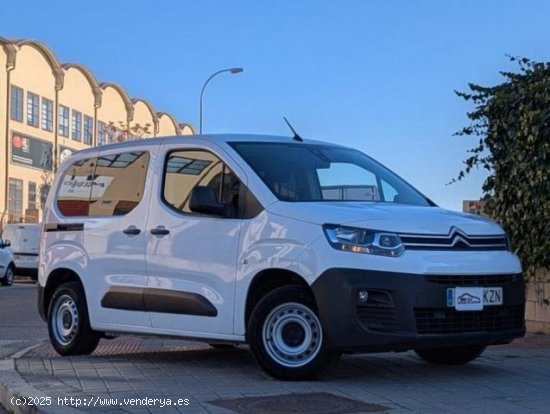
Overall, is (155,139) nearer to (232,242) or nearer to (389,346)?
(232,242)

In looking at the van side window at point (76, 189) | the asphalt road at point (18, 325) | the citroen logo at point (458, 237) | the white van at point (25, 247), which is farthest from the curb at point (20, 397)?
the white van at point (25, 247)

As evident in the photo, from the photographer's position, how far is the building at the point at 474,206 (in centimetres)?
1248

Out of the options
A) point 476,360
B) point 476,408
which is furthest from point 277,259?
point 476,360

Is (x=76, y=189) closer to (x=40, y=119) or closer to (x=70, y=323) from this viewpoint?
(x=70, y=323)

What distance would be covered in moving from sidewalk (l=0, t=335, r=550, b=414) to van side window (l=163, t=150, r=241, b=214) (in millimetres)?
1507

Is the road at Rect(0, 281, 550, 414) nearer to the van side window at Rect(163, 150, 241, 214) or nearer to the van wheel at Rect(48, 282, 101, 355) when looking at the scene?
the van wheel at Rect(48, 282, 101, 355)

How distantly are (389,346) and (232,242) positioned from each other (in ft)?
5.23

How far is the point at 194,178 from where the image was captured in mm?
8094

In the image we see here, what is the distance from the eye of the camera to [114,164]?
8.98 m

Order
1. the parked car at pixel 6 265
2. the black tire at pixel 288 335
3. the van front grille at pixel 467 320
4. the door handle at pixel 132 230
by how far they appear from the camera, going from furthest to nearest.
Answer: the parked car at pixel 6 265
the door handle at pixel 132 230
the black tire at pixel 288 335
the van front grille at pixel 467 320

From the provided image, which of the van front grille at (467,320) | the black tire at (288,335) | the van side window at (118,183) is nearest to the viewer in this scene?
the van front grille at (467,320)

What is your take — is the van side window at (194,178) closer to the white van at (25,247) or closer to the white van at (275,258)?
the white van at (275,258)

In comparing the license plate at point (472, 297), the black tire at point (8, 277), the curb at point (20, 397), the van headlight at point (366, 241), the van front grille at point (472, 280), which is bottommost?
the black tire at point (8, 277)

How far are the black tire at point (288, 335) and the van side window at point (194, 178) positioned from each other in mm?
989
